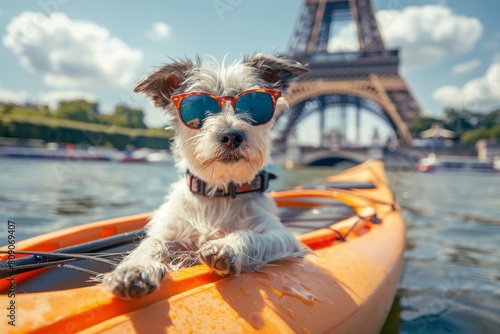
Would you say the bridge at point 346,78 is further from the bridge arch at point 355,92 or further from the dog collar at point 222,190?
the dog collar at point 222,190

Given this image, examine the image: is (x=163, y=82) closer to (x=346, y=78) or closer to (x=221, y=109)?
(x=221, y=109)

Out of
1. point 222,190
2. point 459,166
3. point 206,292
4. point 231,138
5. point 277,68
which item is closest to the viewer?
point 206,292

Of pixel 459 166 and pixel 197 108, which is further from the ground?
pixel 197 108

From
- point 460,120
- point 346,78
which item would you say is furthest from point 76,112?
point 460,120

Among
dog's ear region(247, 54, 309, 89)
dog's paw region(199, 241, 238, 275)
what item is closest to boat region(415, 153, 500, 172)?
dog's ear region(247, 54, 309, 89)

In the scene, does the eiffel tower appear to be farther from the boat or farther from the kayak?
the kayak

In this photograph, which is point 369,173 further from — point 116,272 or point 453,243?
point 116,272

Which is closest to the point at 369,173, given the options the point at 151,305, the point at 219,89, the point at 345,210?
the point at 345,210
